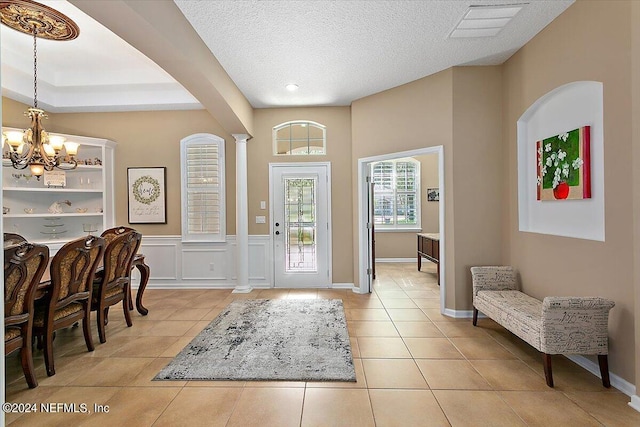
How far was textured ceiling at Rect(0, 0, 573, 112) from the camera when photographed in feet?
8.84

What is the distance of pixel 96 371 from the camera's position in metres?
2.62

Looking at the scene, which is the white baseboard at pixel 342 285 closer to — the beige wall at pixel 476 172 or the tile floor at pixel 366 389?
the tile floor at pixel 366 389

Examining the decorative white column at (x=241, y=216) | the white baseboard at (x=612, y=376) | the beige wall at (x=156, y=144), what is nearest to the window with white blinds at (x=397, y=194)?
the decorative white column at (x=241, y=216)

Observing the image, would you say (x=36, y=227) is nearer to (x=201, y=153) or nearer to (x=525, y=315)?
(x=201, y=153)

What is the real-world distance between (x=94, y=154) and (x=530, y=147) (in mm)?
6195

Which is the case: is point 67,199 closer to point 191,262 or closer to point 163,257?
point 163,257

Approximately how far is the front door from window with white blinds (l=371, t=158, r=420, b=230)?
297cm

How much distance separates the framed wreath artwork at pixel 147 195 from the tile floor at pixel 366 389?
2.21m

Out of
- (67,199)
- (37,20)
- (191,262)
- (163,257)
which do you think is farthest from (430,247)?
(67,199)

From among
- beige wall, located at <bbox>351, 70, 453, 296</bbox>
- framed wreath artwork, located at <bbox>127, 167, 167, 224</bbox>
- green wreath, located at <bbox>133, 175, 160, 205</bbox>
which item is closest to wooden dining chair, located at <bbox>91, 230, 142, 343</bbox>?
framed wreath artwork, located at <bbox>127, 167, 167, 224</bbox>

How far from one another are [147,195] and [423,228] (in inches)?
235

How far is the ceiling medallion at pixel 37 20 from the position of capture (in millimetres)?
2846

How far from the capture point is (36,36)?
346 cm

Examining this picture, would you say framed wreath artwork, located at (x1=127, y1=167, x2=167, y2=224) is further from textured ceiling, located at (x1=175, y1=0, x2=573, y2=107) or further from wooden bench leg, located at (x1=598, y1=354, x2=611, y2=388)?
wooden bench leg, located at (x1=598, y1=354, x2=611, y2=388)
